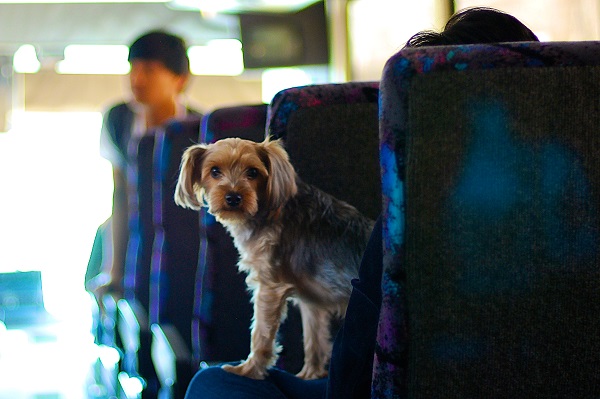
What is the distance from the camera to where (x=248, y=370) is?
956 millimetres

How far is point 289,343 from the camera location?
3.37 ft

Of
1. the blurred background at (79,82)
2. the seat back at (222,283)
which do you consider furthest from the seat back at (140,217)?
the blurred background at (79,82)

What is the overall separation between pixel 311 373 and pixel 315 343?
0.14 feet

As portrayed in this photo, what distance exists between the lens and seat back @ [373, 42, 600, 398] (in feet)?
1.87

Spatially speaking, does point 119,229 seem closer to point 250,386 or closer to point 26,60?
point 250,386

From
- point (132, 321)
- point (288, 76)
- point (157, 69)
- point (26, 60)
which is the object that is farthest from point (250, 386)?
point (26, 60)

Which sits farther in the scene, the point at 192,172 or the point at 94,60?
the point at 94,60

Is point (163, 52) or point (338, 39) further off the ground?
point (338, 39)

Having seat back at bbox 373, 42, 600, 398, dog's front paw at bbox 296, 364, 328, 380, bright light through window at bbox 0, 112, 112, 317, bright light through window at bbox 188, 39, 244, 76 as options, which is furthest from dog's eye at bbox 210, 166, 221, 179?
bright light through window at bbox 188, 39, 244, 76

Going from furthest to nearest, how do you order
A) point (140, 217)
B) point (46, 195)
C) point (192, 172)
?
point (46, 195) < point (140, 217) < point (192, 172)

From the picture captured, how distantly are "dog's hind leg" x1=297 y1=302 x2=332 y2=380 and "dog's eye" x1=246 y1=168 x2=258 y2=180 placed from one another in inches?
7.5

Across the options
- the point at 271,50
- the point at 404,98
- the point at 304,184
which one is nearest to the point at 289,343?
the point at 304,184

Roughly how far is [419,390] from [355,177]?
42 centimetres

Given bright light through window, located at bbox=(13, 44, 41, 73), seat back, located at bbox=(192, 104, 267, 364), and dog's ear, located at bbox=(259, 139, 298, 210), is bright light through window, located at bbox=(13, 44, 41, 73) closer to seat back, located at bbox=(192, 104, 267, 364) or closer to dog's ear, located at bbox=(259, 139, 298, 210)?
seat back, located at bbox=(192, 104, 267, 364)
